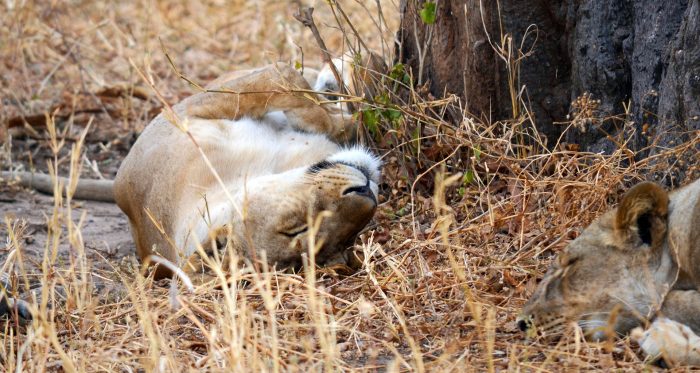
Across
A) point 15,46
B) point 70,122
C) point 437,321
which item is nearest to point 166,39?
point 15,46

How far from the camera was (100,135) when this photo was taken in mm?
7254

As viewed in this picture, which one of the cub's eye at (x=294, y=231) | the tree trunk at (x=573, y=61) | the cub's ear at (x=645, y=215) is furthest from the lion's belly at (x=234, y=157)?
the cub's ear at (x=645, y=215)

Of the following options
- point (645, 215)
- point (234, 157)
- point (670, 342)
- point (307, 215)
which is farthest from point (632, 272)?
point (234, 157)

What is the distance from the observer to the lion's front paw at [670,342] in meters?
2.80

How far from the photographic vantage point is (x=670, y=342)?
2797mm

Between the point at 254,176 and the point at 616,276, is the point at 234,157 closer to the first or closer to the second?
the point at 254,176

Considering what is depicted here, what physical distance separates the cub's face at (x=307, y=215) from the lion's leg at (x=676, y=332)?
126 centimetres

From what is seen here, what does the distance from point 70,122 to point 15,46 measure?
43.4 inches

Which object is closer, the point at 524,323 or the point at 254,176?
the point at 524,323

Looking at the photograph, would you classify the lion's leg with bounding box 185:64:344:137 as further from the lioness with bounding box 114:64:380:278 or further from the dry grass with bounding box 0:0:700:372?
the dry grass with bounding box 0:0:700:372

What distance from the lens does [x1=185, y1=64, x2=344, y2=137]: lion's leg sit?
15.9ft

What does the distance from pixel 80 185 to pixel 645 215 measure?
3.93m

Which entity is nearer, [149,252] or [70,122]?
[149,252]

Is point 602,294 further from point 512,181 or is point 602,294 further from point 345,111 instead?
point 345,111
